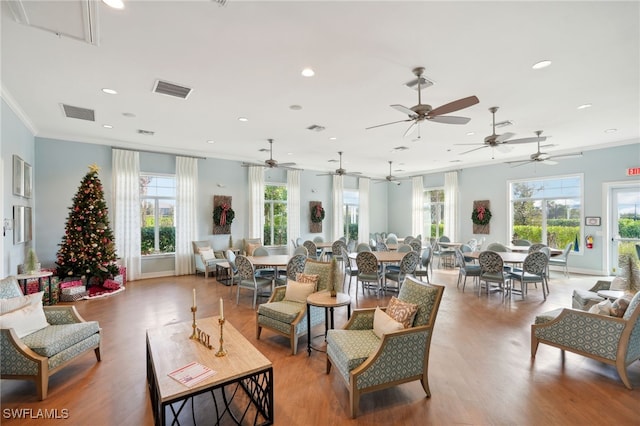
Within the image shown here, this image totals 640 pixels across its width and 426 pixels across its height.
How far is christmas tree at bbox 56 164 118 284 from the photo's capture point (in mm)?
6016

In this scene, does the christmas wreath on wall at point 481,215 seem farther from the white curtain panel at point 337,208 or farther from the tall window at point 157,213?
the tall window at point 157,213

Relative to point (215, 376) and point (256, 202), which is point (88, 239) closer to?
point (256, 202)

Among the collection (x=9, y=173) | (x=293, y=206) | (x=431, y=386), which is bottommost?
(x=431, y=386)

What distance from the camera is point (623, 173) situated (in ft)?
24.3

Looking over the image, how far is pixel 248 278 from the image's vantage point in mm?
5305

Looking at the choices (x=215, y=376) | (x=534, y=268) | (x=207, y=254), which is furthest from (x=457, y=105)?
(x=207, y=254)

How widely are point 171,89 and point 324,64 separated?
2.26m

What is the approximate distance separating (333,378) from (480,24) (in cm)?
367

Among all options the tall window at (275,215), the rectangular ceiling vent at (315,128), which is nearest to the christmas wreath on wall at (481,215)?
the tall window at (275,215)

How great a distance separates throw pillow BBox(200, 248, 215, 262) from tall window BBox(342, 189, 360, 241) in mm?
5556

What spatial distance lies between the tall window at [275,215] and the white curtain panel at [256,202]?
24.0 inches

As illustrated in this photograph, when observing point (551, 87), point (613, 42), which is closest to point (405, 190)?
point (551, 87)

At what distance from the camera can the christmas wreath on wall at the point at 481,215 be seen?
994 centimetres

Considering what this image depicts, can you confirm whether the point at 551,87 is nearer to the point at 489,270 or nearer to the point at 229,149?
the point at 489,270
